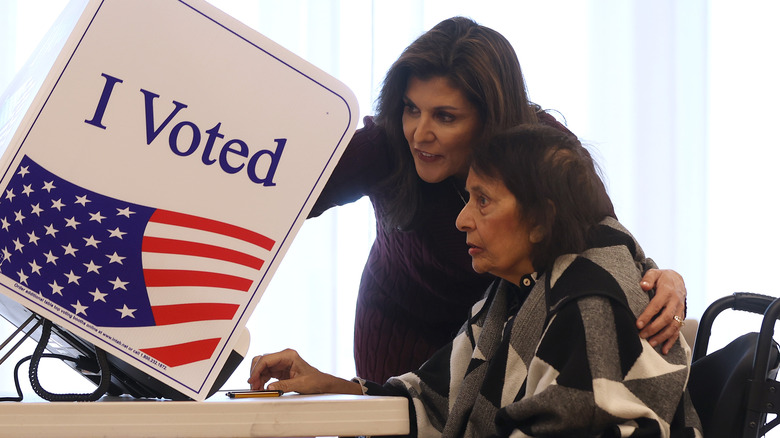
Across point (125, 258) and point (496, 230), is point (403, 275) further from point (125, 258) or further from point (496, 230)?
point (125, 258)

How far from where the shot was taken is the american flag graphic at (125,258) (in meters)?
0.75

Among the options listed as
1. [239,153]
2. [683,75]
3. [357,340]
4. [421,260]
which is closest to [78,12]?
[239,153]

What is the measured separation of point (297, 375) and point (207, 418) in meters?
0.37

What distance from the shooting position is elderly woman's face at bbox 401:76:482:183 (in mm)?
1345

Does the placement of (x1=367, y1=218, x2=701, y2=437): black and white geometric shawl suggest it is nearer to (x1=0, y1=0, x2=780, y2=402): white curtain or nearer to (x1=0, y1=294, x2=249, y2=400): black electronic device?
(x1=0, y1=294, x2=249, y2=400): black electronic device

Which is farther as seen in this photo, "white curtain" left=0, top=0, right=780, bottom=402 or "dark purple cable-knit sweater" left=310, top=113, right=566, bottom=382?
"white curtain" left=0, top=0, right=780, bottom=402

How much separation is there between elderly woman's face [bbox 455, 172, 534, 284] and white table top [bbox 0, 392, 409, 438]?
11.8 inches

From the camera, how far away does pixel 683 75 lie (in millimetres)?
3002

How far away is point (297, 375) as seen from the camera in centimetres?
114

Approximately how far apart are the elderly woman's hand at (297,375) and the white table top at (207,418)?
0.80ft

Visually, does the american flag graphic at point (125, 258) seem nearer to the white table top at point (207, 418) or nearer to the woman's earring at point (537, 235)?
the white table top at point (207, 418)

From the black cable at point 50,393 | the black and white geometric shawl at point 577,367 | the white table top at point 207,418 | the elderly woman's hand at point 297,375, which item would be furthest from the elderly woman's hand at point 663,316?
the black cable at point 50,393

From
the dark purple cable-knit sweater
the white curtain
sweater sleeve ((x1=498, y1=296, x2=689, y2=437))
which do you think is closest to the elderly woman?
sweater sleeve ((x1=498, y1=296, x2=689, y2=437))

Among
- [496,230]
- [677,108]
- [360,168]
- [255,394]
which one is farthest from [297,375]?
[677,108]
